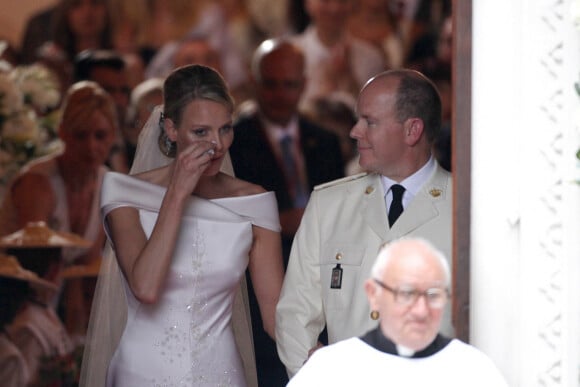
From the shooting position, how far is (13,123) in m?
7.62

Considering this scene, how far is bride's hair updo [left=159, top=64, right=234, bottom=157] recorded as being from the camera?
18.2ft

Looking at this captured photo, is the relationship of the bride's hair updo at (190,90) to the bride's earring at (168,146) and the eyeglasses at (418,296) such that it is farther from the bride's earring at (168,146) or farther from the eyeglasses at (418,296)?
the eyeglasses at (418,296)

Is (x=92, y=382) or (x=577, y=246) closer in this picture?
(x=577, y=246)

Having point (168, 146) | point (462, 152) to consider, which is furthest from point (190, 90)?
point (462, 152)

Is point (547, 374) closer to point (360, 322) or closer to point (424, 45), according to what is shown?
point (360, 322)

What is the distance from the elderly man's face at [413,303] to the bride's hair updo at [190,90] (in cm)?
182

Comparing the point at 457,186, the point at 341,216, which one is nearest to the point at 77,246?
the point at 341,216

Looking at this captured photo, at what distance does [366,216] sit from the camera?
17.3 ft

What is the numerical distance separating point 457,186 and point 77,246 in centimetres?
480

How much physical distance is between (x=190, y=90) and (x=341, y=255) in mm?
955

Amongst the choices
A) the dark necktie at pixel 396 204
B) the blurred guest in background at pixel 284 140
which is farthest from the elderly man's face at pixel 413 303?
the blurred guest in background at pixel 284 140

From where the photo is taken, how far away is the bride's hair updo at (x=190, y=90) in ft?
18.2

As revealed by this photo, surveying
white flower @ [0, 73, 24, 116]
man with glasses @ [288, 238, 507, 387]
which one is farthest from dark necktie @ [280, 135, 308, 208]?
man with glasses @ [288, 238, 507, 387]

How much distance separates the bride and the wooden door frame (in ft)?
4.07
